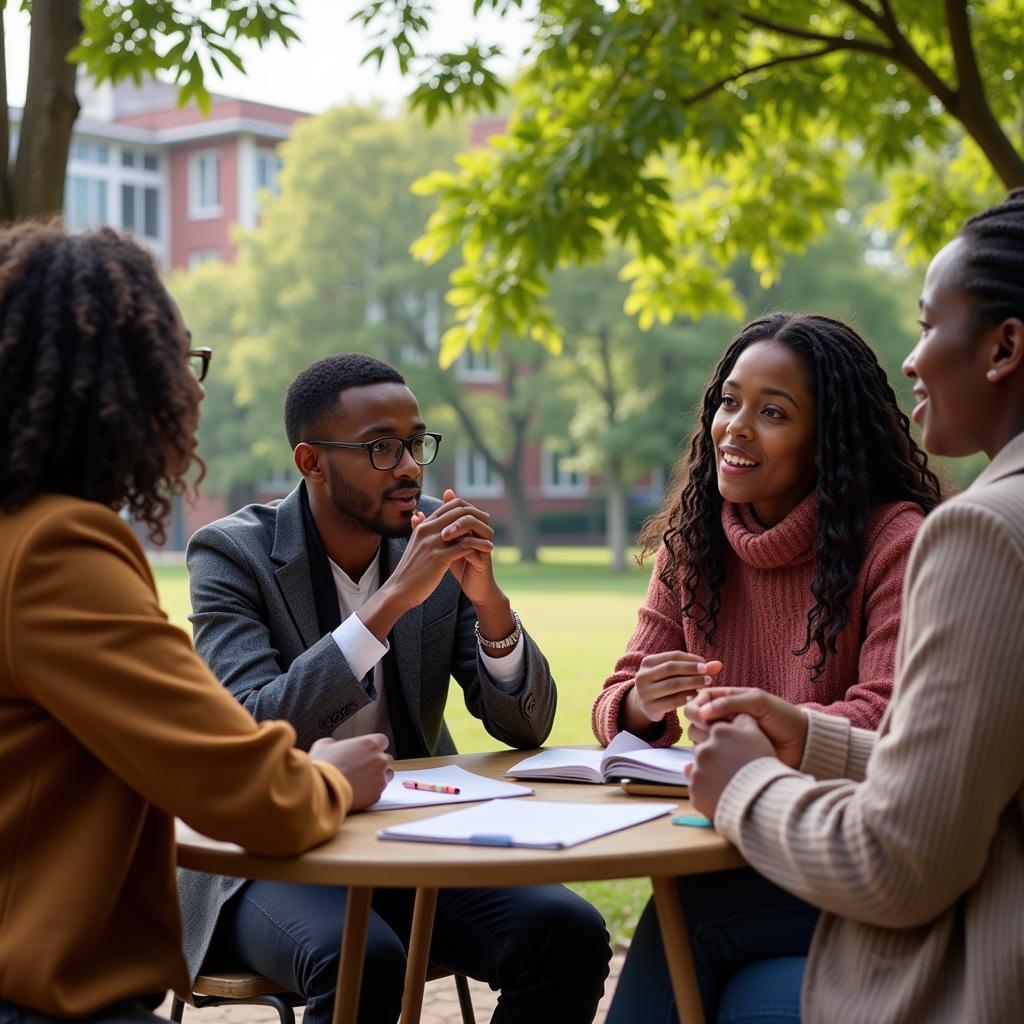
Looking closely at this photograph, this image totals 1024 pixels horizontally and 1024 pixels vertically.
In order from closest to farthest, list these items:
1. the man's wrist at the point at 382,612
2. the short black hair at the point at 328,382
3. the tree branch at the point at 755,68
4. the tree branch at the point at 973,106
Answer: the man's wrist at the point at 382,612
the short black hair at the point at 328,382
the tree branch at the point at 973,106
the tree branch at the point at 755,68

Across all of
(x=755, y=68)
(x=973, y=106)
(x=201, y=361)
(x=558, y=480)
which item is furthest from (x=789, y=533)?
(x=558, y=480)

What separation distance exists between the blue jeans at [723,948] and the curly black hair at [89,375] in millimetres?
1242

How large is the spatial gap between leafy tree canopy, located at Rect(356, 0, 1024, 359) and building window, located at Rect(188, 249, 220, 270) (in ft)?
147

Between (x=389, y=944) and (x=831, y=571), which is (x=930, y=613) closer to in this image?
(x=831, y=571)

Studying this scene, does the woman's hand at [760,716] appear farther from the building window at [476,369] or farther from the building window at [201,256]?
the building window at [201,256]

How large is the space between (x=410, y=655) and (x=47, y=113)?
7.68 feet

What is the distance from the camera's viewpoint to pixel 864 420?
3344 mm

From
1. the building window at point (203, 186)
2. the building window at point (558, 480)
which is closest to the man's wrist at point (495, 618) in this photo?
the building window at point (558, 480)

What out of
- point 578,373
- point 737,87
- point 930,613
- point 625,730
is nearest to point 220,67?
point 737,87

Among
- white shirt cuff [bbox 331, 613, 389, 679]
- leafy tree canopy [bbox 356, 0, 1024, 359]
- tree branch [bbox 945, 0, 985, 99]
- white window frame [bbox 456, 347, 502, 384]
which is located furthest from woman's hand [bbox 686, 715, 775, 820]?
white window frame [bbox 456, 347, 502, 384]

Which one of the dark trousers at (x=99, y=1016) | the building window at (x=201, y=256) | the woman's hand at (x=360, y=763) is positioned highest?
the building window at (x=201, y=256)

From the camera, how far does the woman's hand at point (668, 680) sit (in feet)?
9.53

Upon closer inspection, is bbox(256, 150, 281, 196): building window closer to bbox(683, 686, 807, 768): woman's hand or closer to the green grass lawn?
the green grass lawn

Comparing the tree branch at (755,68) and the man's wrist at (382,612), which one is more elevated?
the tree branch at (755,68)
